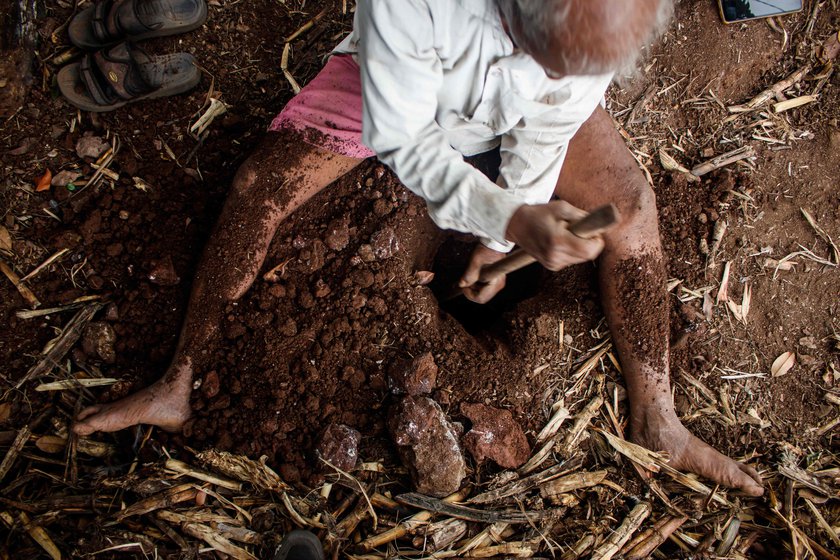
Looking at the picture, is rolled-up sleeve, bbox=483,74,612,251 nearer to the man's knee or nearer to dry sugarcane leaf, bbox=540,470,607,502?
the man's knee

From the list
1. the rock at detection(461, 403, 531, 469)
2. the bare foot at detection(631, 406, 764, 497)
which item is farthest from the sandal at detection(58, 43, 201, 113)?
the bare foot at detection(631, 406, 764, 497)

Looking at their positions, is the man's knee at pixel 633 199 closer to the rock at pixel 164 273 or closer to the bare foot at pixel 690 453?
the bare foot at pixel 690 453

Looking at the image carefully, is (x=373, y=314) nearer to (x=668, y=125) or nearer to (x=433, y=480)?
(x=433, y=480)

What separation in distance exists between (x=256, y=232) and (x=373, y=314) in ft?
1.87

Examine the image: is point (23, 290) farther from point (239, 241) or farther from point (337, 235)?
point (337, 235)

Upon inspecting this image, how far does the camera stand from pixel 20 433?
208 centimetres

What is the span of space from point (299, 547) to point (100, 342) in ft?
3.76

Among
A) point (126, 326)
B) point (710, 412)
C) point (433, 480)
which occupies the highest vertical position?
point (126, 326)

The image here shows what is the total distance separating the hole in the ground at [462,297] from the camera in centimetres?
271

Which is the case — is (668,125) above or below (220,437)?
above

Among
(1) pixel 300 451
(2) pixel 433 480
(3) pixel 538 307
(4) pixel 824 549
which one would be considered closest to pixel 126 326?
(1) pixel 300 451

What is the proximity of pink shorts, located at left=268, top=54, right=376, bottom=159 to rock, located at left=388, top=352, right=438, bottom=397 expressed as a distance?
864mm

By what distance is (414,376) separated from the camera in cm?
205

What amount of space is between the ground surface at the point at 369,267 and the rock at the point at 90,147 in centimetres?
4
